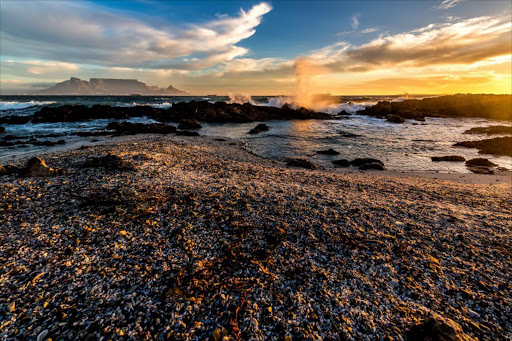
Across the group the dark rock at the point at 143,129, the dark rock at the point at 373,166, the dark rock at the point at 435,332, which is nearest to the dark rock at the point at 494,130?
the dark rock at the point at 373,166

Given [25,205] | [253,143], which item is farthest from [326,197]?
[253,143]

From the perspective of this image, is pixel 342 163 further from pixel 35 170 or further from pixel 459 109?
pixel 459 109

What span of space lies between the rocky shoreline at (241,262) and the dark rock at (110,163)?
149cm

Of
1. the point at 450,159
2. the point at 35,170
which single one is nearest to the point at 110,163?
the point at 35,170

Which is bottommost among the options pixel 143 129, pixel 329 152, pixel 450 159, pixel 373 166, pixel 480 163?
pixel 373 166

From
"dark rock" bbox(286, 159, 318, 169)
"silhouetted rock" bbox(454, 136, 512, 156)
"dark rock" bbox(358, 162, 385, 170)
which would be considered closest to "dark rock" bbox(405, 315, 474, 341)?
"dark rock" bbox(286, 159, 318, 169)

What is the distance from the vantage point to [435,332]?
4191mm

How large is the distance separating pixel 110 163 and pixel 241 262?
37.1 ft

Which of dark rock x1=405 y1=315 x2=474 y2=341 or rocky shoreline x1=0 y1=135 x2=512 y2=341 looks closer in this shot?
dark rock x1=405 y1=315 x2=474 y2=341

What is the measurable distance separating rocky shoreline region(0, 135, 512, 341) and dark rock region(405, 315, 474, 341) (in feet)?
0.10

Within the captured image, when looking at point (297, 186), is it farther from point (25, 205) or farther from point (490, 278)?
point (25, 205)

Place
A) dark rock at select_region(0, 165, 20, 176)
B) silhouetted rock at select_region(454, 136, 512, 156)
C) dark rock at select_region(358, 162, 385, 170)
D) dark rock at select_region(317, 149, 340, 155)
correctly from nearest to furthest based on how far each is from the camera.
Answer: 1. dark rock at select_region(0, 165, 20, 176)
2. dark rock at select_region(358, 162, 385, 170)
3. silhouetted rock at select_region(454, 136, 512, 156)
4. dark rock at select_region(317, 149, 340, 155)

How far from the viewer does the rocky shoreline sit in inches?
183

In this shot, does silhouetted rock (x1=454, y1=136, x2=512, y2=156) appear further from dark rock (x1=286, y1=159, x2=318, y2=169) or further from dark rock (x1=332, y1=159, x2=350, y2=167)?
dark rock (x1=286, y1=159, x2=318, y2=169)
